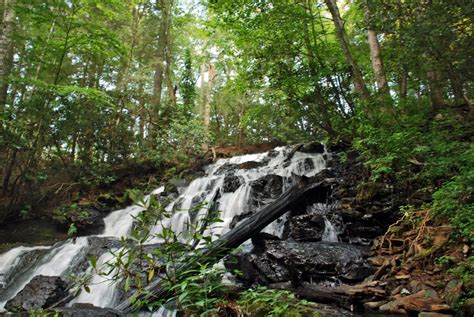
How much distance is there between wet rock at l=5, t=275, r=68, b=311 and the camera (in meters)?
6.09

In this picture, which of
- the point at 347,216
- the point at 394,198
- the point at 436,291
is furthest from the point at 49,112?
the point at 436,291

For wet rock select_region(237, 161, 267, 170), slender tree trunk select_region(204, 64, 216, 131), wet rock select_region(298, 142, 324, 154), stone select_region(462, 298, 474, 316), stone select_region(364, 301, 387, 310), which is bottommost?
stone select_region(364, 301, 387, 310)

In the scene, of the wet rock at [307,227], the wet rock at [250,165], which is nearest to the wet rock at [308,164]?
the wet rock at [250,165]

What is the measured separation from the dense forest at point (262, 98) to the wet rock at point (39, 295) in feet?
13.2

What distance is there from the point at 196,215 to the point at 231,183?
1823 millimetres

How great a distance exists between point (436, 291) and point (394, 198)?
9.15 feet

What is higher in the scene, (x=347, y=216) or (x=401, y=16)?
(x=401, y=16)

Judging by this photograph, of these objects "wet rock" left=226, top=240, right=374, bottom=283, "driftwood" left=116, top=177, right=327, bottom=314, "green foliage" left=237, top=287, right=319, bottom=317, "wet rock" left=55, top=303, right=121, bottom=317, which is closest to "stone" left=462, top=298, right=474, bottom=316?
"green foliage" left=237, top=287, right=319, bottom=317

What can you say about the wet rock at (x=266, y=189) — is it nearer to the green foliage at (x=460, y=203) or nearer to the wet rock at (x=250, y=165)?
the wet rock at (x=250, y=165)

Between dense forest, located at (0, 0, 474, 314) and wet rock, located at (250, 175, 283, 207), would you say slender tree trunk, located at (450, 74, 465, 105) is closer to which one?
dense forest, located at (0, 0, 474, 314)

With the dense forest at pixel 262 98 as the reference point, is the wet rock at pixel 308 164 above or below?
below

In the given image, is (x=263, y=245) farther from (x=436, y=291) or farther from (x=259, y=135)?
(x=259, y=135)

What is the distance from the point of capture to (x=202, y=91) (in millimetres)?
23062

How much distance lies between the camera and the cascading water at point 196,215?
24.9ft
